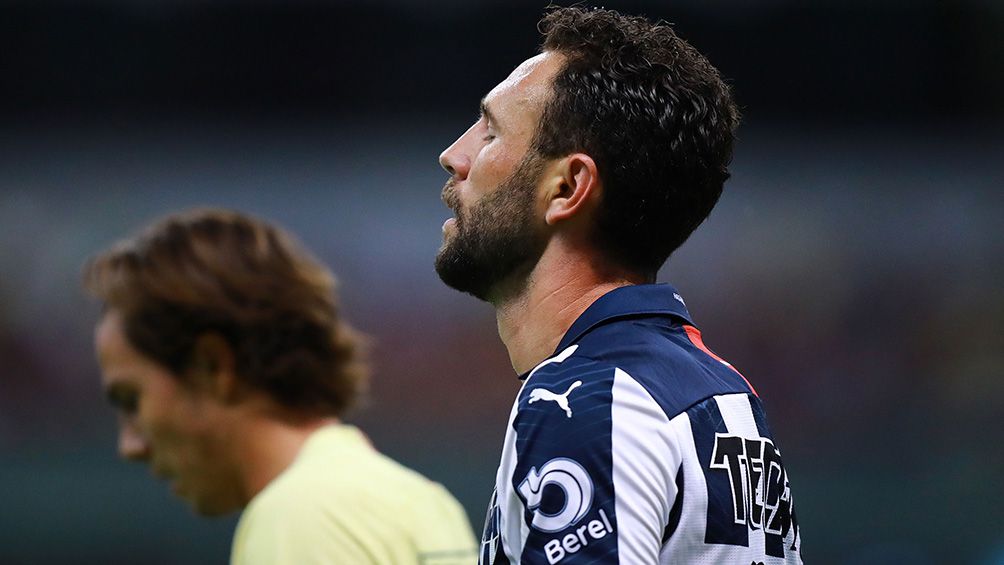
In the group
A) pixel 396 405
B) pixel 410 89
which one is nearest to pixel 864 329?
pixel 396 405

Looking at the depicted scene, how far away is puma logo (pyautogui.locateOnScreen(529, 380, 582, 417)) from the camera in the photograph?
1.73 meters

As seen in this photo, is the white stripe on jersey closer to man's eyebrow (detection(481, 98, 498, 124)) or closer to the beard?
the beard

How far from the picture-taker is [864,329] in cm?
1026

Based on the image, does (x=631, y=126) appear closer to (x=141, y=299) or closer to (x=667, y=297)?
(x=667, y=297)

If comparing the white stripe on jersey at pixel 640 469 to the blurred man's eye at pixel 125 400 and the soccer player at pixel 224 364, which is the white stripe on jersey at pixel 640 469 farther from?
the blurred man's eye at pixel 125 400

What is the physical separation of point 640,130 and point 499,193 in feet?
0.87

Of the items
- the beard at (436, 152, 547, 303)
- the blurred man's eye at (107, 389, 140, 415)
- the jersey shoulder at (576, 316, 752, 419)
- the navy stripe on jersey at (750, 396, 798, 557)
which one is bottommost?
the navy stripe on jersey at (750, 396, 798, 557)

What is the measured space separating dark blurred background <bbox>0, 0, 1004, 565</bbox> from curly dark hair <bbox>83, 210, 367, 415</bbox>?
6275 mm

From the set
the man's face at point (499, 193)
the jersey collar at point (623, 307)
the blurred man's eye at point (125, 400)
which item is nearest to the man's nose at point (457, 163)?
the man's face at point (499, 193)

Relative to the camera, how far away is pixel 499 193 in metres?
2.13

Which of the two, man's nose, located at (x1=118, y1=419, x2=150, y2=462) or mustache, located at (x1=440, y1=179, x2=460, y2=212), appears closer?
mustache, located at (x1=440, y1=179, x2=460, y2=212)

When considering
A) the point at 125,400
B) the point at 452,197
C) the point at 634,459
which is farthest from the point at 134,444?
the point at 634,459

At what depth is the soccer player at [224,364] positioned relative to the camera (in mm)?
2941

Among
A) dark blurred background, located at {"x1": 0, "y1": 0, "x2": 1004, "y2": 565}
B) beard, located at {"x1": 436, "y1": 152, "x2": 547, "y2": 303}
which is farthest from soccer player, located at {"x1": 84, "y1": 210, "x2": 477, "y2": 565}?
dark blurred background, located at {"x1": 0, "y1": 0, "x2": 1004, "y2": 565}
